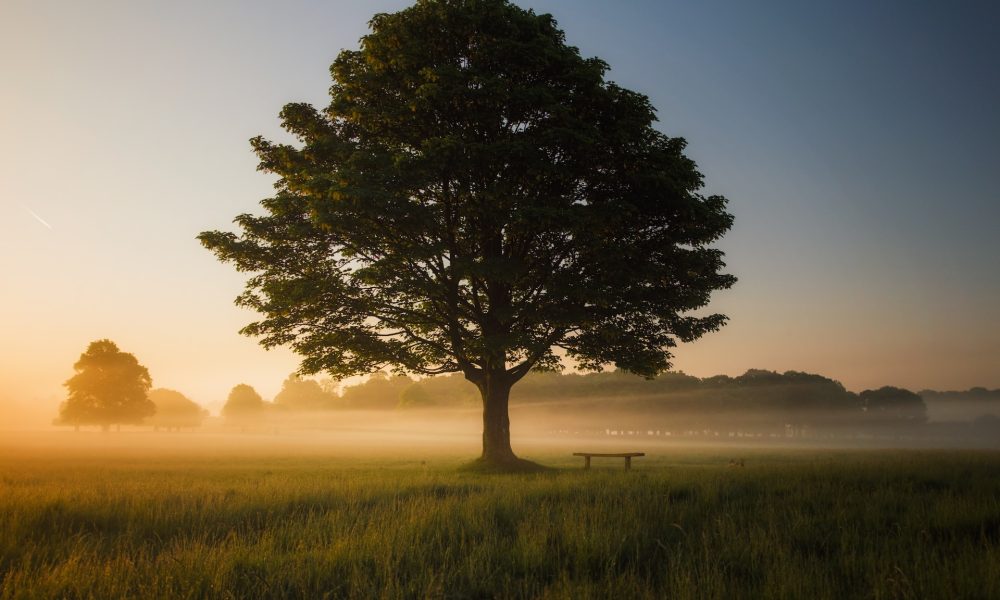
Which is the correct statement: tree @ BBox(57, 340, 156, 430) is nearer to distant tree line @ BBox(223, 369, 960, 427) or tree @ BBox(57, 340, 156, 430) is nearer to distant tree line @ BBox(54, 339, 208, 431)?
distant tree line @ BBox(54, 339, 208, 431)

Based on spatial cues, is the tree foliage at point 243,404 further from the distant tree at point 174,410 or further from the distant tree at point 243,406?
the distant tree at point 174,410

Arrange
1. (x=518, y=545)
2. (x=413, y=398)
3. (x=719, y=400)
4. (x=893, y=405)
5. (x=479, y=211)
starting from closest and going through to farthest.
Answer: (x=518, y=545), (x=479, y=211), (x=413, y=398), (x=719, y=400), (x=893, y=405)

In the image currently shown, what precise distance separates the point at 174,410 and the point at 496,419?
155679 mm

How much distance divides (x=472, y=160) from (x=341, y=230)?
5.60 m

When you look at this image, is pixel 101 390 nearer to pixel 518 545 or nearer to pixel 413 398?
pixel 413 398

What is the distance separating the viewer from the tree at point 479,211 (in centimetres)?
1830

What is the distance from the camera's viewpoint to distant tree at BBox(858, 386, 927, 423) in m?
146

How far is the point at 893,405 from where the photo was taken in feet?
483

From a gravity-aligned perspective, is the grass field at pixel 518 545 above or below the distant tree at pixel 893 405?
above

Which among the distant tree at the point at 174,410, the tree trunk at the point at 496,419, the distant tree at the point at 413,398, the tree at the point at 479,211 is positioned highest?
the tree at the point at 479,211

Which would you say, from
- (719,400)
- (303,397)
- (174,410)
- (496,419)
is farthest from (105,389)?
(719,400)

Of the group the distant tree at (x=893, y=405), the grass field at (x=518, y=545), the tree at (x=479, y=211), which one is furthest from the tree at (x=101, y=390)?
the distant tree at (x=893, y=405)

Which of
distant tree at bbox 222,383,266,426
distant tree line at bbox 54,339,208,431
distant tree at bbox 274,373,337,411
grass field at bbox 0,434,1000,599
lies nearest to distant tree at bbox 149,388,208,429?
distant tree at bbox 222,383,266,426

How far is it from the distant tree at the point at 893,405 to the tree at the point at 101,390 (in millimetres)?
177794
